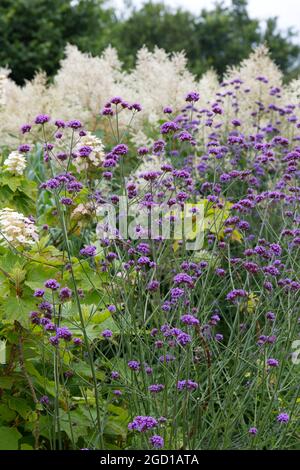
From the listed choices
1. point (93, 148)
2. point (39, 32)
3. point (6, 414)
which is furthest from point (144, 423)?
point (39, 32)

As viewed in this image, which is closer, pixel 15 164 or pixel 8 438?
pixel 8 438

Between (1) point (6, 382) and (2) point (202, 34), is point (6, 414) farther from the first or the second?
(2) point (202, 34)

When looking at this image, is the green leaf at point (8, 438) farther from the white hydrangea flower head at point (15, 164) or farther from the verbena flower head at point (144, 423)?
the white hydrangea flower head at point (15, 164)

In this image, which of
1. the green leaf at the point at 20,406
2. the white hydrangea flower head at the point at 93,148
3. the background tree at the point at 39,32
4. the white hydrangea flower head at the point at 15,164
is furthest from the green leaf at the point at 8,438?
the background tree at the point at 39,32

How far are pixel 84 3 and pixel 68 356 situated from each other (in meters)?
15.4

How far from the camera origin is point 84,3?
1731 centimetres

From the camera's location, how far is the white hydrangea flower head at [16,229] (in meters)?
3.19

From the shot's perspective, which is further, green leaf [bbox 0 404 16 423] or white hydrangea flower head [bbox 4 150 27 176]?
white hydrangea flower head [bbox 4 150 27 176]

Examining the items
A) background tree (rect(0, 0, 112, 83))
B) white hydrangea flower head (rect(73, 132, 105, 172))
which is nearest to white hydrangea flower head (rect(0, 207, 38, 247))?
white hydrangea flower head (rect(73, 132, 105, 172))

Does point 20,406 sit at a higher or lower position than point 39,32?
lower

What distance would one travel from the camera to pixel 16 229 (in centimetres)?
319

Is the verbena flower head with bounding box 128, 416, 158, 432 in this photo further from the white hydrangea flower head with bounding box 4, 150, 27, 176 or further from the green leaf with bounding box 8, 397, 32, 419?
the white hydrangea flower head with bounding box 4, 150, 27, 176

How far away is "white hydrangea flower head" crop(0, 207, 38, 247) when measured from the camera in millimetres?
3189
